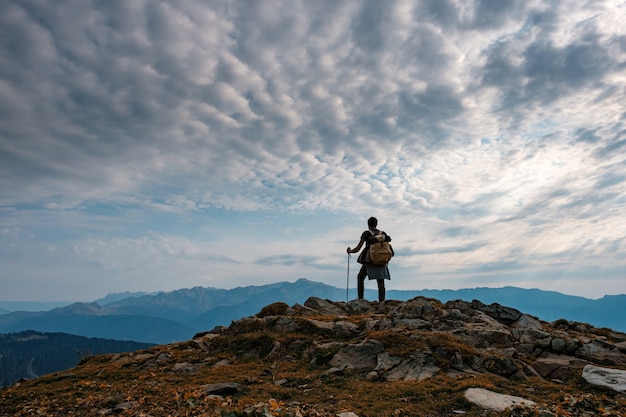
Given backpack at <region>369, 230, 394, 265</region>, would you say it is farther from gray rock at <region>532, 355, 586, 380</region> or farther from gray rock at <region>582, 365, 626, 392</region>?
gray rock at <region>582, 365, 626, 392</region>

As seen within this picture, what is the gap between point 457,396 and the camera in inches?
469

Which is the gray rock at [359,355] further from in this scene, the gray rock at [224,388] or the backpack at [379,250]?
the backpack at [379,250]

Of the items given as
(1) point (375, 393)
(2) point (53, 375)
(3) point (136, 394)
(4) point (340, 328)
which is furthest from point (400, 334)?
(2) point (53, 375)

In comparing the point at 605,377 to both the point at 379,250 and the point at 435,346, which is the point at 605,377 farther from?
the point at 379,250

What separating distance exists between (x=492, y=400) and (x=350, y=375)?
5510mm

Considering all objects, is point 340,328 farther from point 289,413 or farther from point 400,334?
point 289,413

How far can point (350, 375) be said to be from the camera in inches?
597

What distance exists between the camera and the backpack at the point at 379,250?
25312mm

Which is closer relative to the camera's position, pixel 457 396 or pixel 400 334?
pixel 457 396

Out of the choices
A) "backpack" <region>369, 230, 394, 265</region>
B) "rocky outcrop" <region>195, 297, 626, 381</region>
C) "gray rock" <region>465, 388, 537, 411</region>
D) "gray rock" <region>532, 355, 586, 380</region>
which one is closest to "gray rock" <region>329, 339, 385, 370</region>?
"rocky outcrop" <region>195, 297, 626, 381</region>

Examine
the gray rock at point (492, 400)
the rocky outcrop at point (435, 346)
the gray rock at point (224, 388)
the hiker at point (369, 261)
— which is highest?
the hiker at point (369, 261)

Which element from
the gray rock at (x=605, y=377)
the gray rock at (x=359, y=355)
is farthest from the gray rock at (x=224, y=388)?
the gray rock at (x=605, y=377)

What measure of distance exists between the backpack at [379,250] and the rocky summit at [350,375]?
146 inches

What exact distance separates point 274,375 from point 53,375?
35.4 ft
